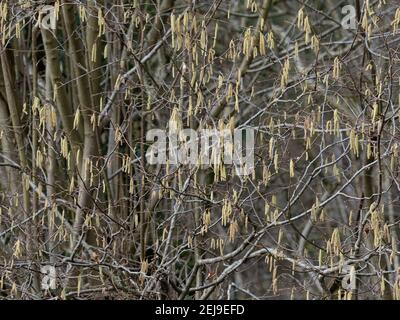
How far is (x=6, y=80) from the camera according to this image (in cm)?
680

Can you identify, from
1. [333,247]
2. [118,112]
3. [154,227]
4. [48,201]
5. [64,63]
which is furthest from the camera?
[64,63]

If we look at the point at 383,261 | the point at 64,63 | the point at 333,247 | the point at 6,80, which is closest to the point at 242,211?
the point at 333,247

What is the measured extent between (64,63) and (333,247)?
3.60 m

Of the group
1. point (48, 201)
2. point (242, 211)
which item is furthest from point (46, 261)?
point (242, 211)

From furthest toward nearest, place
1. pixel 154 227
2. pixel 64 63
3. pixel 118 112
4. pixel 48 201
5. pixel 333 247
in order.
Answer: pixel 64 63, pixel 118 112, pixel 154 227, pixel 48 201, pixel 333 247

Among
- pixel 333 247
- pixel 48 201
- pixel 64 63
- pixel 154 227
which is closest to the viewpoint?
pixel 333 247

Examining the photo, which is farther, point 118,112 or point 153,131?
point 118,112

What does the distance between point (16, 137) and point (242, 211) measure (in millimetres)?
2425

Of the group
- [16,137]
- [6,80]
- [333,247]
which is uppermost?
[6,80]

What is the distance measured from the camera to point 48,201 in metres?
5.70

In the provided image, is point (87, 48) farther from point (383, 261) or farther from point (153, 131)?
point (383, 261)
